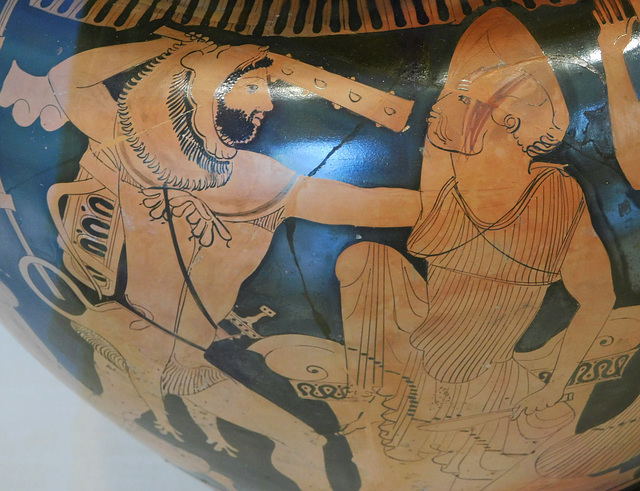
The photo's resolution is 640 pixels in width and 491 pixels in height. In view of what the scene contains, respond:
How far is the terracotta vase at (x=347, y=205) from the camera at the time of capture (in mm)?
711

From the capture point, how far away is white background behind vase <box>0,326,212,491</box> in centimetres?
133

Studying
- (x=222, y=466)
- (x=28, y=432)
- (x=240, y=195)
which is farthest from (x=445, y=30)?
(x=28, y=432)

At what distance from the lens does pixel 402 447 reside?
849 mm

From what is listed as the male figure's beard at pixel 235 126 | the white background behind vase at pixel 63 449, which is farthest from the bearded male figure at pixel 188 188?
the white background behind vase at pixel 63 449

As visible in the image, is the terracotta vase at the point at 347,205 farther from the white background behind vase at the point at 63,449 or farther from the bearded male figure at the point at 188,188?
the white background behind vase at the point at 63,449

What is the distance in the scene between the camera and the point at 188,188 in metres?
0.74

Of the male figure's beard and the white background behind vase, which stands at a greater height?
the male figure's beard

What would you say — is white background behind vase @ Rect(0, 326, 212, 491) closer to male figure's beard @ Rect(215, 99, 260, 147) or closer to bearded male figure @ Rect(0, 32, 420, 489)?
bearded male figure @ Rect(0, 32, 420, 489)

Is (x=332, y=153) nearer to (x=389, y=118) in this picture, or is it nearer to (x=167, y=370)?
(x=389, y=118)

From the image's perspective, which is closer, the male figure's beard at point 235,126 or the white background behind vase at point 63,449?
the male figure's beard at point 235,126

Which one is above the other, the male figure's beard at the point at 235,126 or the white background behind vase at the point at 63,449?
the male figure's beard at the point at 235,126

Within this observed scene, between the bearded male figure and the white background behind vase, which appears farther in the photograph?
the white background behind vase

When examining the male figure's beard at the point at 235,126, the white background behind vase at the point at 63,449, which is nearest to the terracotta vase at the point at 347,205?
the male figure's beard at the point at 235,126

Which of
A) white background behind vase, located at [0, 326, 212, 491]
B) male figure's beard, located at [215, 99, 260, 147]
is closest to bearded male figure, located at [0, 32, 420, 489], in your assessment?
male figure's beard, located at [215, 99, 260, 147]
